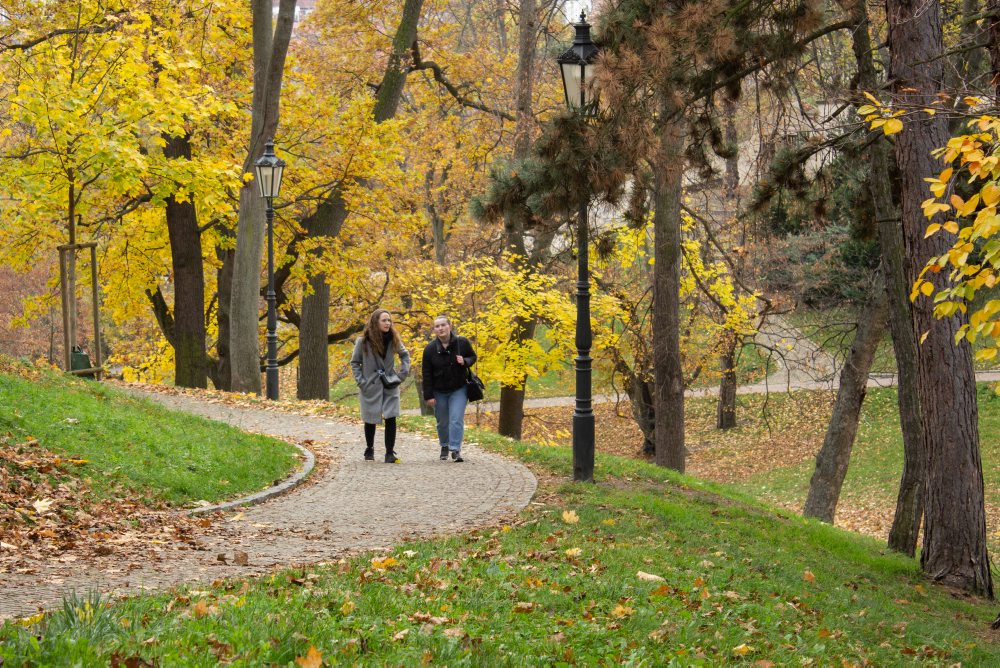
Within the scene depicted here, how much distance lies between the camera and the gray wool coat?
12219 mm

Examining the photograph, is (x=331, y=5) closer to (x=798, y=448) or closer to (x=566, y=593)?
(x=798, y=448)

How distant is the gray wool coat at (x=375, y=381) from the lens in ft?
40.1

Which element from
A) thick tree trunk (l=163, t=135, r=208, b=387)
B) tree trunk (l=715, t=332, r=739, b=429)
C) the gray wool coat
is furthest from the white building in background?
tree trunk (l=715, t=332, r=739, b=429)

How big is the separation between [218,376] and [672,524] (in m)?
18.2

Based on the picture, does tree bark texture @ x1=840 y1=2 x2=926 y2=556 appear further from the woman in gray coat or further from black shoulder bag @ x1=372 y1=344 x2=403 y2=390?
black shoulder bag @ x1=372 y1=344 x2=403 y2=390

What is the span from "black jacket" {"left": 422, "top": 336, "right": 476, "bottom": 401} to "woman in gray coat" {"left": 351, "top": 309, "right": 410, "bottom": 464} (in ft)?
0.93

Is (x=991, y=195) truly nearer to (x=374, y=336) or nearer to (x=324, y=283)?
(x=374, y=336)

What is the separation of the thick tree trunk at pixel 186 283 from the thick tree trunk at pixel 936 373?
1549 cm

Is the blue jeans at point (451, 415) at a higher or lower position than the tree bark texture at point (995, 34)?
lower

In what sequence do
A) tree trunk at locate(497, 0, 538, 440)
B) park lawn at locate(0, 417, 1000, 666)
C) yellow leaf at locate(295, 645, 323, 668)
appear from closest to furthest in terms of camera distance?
yellow leaf at locate(295, 645, 323, 668)
park lawn at locate(0, 417, 1000, 666)
tree trunk at locate(497, 0, 538, 440)

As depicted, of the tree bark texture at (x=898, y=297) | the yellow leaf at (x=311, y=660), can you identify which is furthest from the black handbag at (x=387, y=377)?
the yellow leaf at (x=311, y=660)

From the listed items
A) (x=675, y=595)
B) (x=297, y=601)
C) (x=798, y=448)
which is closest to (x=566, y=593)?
(x=675, y=595)

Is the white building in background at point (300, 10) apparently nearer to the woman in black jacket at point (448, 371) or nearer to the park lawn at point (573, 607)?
the woman in black jacket at point (448, 371)

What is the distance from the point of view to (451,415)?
41.1 ft
